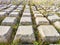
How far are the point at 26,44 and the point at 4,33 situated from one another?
0.44 meters

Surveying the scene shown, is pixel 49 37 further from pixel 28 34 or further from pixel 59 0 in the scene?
pixel 59 0

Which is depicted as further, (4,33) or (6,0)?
(6,0)

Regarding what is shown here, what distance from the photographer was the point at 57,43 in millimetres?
2471

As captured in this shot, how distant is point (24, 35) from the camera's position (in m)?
2.56

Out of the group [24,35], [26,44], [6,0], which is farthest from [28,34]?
[6,0]

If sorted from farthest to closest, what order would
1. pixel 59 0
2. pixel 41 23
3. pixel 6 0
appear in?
pixel 6 0, pixel 59 0, pixel 41 23

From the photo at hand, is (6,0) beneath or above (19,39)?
beneath

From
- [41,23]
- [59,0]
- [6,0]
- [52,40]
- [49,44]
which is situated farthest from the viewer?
[6,0]

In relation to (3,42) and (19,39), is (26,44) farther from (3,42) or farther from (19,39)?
(3,42)

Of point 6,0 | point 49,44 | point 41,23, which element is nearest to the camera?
point 49,44

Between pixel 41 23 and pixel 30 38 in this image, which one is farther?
pixel 41 23

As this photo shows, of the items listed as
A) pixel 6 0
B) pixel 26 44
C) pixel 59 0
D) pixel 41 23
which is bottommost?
pixel 6 0

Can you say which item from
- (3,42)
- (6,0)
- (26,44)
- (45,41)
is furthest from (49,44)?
(6,0)

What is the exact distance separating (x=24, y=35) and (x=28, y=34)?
0.07 metres
